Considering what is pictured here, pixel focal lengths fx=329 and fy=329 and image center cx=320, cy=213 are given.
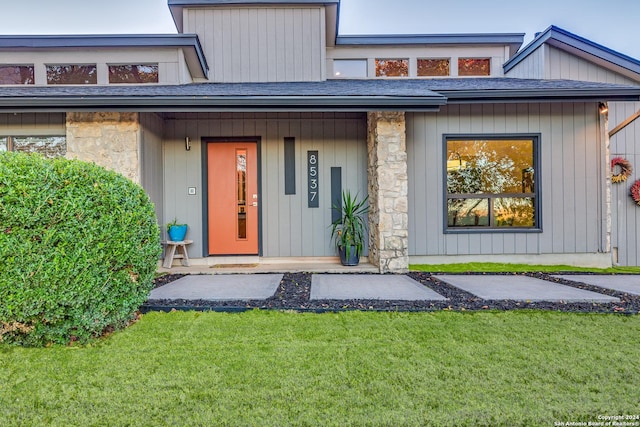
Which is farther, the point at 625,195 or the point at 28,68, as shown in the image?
the point at 625,195

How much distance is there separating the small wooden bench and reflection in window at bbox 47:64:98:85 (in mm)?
3089

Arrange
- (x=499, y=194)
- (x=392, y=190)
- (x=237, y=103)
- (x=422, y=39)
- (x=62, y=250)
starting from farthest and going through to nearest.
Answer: (x=422, y=39)
(x=499, y=194)
(x=392, y=190)
(x=237, y=103)
(x=62, y=250)

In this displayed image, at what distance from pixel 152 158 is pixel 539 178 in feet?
20.3

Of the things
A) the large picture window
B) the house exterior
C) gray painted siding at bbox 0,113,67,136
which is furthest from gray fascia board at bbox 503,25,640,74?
gray painted siding at bbox 0,113,67,136

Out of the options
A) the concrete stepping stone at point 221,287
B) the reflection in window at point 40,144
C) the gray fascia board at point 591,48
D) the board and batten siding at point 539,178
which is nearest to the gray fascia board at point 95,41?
the reflection in window at point 40,144

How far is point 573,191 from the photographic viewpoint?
5.38m

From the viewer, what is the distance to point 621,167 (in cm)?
570

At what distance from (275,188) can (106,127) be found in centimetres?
256

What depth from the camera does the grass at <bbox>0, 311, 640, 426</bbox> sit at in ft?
4.92

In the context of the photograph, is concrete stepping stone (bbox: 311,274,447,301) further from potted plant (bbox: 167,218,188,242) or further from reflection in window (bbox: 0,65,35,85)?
reflection in window (bbox: 0,65,35,85)

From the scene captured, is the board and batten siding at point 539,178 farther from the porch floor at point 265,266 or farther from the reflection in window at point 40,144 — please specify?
the reflection in window at point 40,144

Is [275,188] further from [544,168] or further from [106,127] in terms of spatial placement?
[544,168]

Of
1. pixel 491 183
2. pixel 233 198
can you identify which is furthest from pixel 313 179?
pixel 491 183

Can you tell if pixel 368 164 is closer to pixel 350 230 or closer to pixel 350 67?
pixel 350 230
